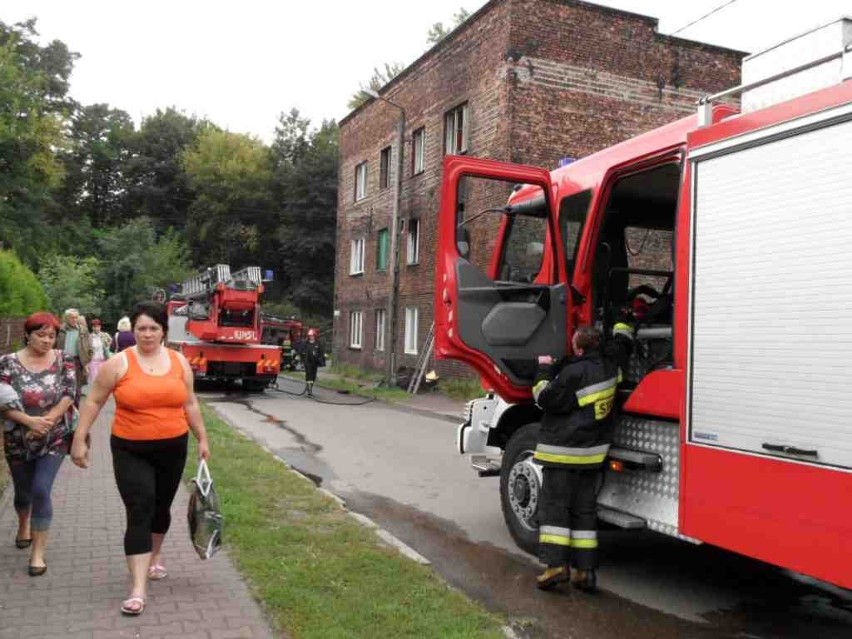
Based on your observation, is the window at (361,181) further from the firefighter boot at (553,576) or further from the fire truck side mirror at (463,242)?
the firefighter boot at (553,576)

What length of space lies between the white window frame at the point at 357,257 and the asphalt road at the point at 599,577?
722 inches

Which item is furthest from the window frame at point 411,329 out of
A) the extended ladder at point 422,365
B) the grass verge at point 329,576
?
the grass verge at point 329,576

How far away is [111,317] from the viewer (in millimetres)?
36750

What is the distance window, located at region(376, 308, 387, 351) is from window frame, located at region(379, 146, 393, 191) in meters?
4.07

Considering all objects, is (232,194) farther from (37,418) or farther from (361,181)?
(37,418)

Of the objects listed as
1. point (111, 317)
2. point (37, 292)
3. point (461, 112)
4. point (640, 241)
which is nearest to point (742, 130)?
point (640, 241)

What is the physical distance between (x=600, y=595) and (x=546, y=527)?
1.75 feet

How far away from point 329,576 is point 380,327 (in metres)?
21.4

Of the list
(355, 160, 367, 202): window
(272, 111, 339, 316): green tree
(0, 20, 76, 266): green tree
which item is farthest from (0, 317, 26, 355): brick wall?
(272, 111, 339, 316): green tree

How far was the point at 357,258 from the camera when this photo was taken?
28.5 meters

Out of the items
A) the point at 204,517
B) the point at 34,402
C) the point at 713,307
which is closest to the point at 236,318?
the point at 34,402

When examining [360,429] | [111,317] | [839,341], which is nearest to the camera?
[839,341]

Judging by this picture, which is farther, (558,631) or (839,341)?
(558,631)

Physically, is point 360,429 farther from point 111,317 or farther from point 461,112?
point 111,317
